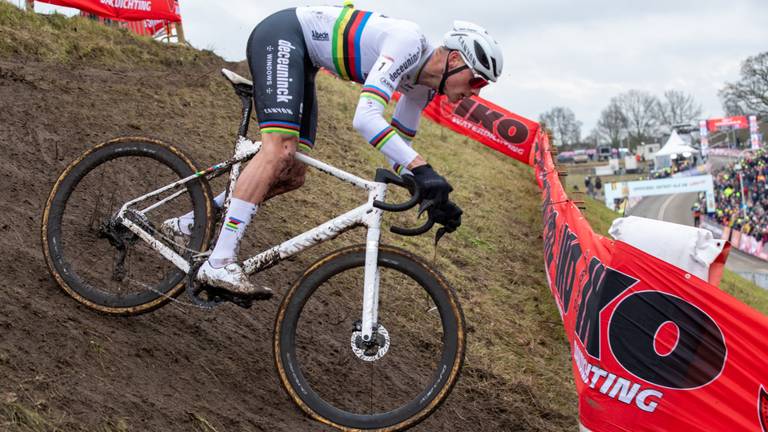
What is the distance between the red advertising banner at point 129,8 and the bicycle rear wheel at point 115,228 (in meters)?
7.31

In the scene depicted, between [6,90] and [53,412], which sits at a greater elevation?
[6,90]

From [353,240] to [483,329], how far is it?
195 centimetres

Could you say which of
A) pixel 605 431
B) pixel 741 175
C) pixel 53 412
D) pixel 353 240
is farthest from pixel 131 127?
pixel 741 175

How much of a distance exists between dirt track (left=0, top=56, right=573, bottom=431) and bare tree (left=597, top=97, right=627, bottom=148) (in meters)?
116

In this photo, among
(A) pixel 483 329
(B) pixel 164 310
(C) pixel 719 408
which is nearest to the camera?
(C) pixel 719 408

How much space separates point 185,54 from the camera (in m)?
12.3

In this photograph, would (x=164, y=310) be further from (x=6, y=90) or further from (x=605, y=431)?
(x=6, y=90)

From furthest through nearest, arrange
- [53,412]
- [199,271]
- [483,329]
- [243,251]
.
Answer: [483,329] < [243,251] < [199,271] < [53,412]

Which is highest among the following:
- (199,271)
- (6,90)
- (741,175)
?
(6,90)

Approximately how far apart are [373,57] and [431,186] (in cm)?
95

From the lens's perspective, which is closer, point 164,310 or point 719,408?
point 719,408

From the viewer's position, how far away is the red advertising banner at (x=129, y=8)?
11423 millimetres

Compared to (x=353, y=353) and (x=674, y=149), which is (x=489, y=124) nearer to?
(x=353, y=353)

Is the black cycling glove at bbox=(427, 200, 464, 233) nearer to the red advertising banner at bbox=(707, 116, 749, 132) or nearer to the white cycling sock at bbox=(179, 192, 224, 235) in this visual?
the white cycling sock at bbox=(179, 192, 224, 235)
